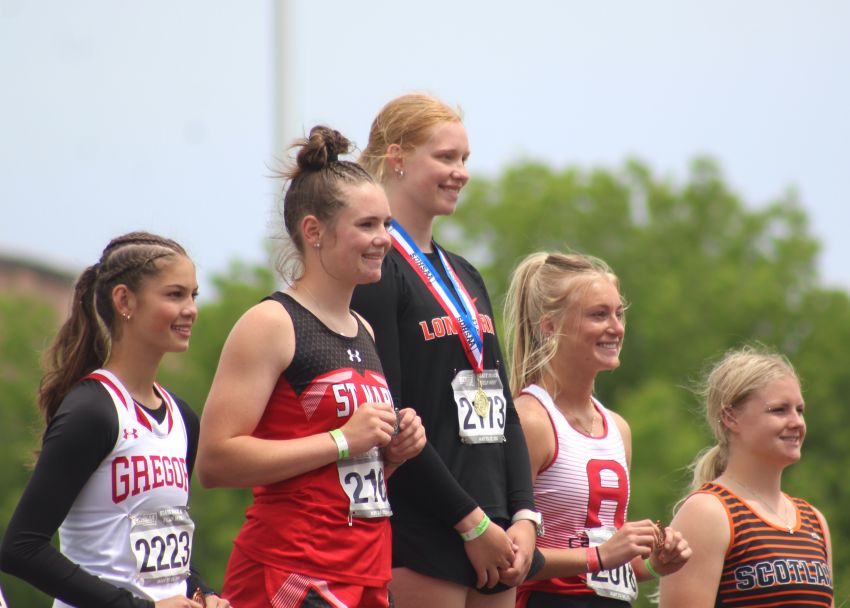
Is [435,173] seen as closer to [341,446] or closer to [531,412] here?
[531,412]

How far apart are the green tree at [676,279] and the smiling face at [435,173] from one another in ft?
60.0

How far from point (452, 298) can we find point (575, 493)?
0.87 m

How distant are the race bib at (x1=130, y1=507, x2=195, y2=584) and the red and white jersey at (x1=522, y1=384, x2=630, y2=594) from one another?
4.85 ft

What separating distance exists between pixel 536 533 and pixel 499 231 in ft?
96.5

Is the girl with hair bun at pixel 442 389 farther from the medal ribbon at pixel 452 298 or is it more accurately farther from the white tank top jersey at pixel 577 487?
the white tank top jersey at pixel 577 487

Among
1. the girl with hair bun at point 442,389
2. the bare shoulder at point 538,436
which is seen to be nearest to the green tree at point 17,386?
the bare shoulder at point 538,436

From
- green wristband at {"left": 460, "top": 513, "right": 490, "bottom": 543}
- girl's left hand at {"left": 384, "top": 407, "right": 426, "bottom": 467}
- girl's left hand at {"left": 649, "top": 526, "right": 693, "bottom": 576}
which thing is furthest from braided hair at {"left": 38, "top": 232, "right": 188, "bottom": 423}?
girl's left hand at {"left": 649, "top": 526, "right": 693, "bottom": 576}

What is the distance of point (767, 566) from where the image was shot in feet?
16.9

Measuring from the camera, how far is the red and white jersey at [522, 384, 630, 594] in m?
5.11

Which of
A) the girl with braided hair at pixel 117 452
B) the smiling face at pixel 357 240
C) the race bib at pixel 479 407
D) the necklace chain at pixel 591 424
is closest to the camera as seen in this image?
the girl with braided hair at pixel 117 452

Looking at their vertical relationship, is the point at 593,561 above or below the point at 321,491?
below

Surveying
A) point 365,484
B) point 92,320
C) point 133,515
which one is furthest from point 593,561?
point 92,320

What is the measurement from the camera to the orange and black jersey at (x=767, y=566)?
16.9 feet

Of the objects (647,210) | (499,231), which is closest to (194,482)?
(499,231)
